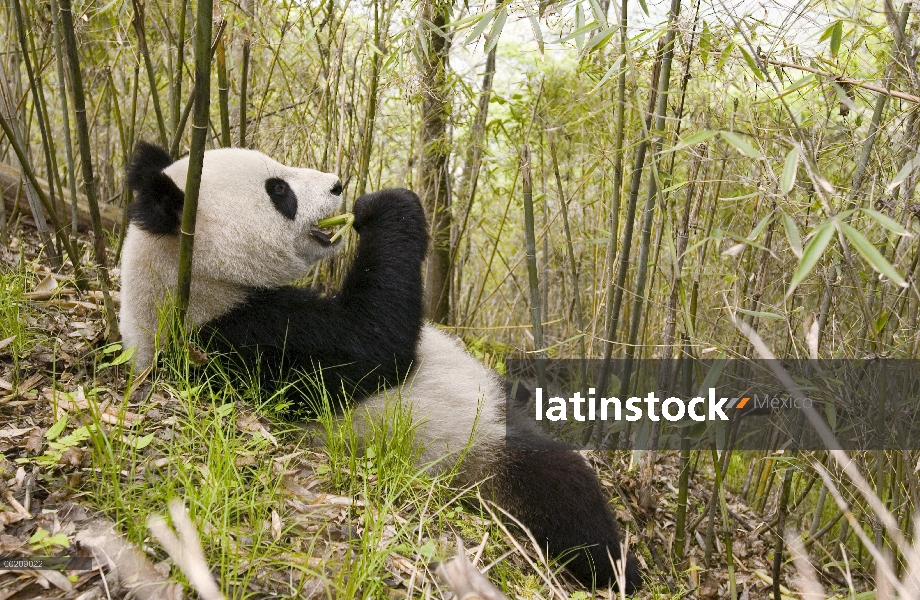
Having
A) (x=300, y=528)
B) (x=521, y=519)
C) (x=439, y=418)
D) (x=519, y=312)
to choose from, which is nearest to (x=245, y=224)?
(x=439, y=418)

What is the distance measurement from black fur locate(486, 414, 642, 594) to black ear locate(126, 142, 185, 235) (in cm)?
160

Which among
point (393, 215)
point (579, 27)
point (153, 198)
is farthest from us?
point (393, 215)

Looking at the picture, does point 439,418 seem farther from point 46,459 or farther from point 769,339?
point 769,339

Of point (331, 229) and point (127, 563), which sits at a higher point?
point (331, 229)

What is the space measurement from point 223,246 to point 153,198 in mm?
321

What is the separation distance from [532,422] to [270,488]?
5.59 ft

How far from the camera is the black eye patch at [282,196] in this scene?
10.4 feet

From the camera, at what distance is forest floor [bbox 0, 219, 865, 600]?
1949mm

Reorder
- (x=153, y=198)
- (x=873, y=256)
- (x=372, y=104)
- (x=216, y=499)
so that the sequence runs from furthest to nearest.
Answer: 1. (x=372, y=104)
2. (x=153, y=198)
3. (x=216, y=499)
4. (x=873, y=256)

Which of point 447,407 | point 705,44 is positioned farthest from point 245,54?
point 705,44

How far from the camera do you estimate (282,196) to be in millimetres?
3197

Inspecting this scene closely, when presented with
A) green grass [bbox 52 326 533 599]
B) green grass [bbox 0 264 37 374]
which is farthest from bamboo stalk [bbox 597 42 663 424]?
green grass [bbox 0 264 37 374]

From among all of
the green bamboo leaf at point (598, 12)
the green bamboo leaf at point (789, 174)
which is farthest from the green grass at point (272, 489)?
the green bamboo leaf at point (598, 12)

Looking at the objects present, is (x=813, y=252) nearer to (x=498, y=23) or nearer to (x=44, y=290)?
(x=498, y=23)
